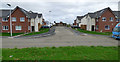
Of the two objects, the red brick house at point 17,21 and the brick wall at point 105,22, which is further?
the brick wall at point 105,22

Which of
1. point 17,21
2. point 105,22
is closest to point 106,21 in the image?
point 105,22

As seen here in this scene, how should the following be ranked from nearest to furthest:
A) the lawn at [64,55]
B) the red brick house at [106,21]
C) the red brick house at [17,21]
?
the lawn at [64,55] < the red brick house at [17,21] < the red brick house at [106,21]

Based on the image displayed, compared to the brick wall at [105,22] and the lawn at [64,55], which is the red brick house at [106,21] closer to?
the brick wall at [105,22]

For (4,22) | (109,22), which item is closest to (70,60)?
(4,22)

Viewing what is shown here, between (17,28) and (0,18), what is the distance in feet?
21.9

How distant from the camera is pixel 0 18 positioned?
90.3ft

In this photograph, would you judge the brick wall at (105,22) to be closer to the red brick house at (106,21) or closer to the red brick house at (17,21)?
the red brick house at (106,21)

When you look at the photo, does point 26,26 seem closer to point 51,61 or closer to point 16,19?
point 16,19

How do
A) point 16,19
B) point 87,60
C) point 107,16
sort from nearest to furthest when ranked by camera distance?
point 87,60 → point 16,19 → point 107,16

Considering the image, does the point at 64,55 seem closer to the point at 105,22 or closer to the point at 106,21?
the point at 105,22

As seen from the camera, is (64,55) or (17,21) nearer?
(64,55)

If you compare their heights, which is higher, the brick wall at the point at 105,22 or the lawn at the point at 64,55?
the brick wall at the point at 105,22

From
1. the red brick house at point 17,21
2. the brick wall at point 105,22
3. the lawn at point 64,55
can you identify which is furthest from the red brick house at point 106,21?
the lawn at point 64,55

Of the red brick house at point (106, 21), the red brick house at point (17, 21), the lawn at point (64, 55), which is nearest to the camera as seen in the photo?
the lawn at point (64, 55)
